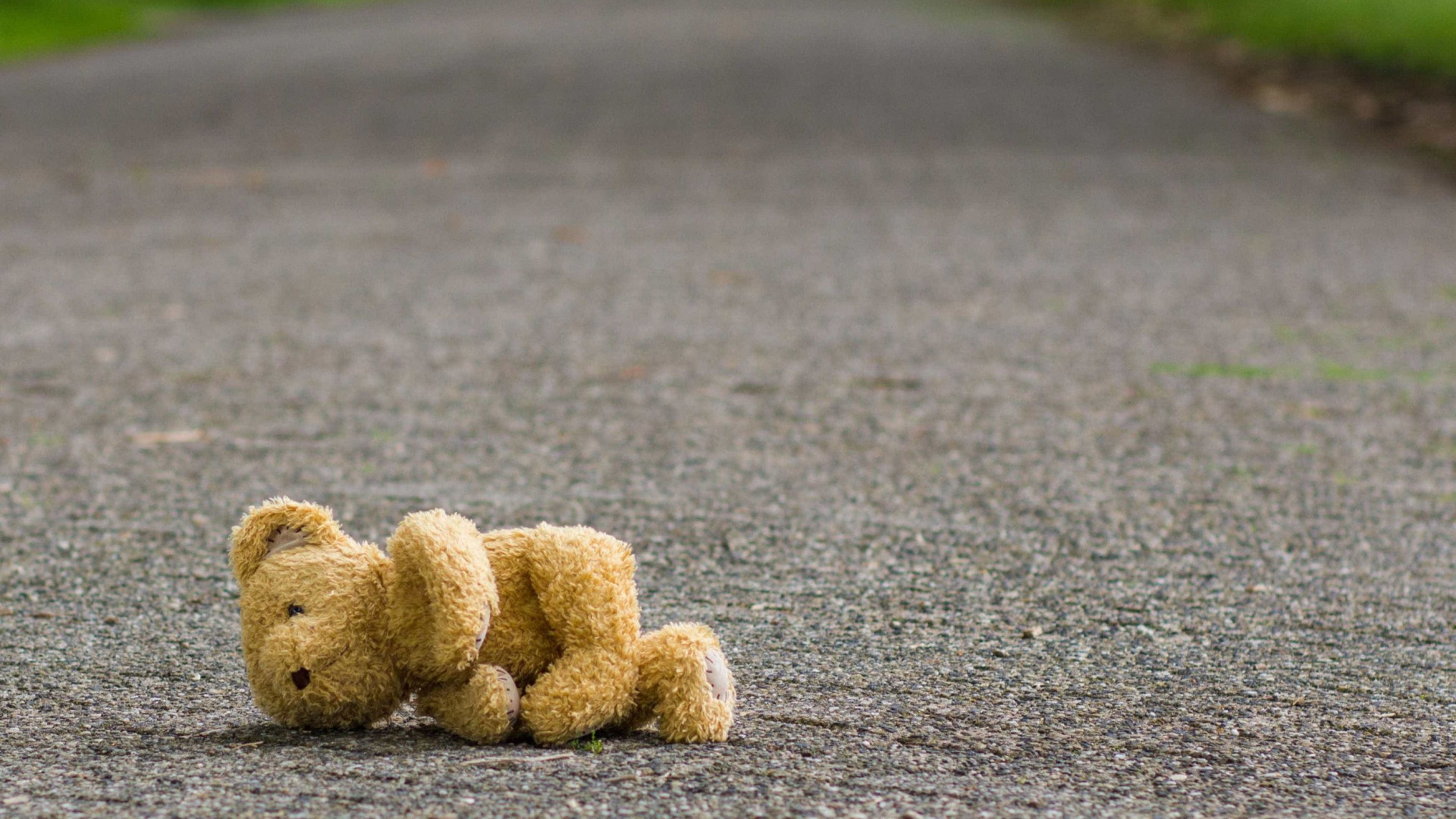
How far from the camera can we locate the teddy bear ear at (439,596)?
2145mm

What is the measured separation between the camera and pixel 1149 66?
42.9 ft

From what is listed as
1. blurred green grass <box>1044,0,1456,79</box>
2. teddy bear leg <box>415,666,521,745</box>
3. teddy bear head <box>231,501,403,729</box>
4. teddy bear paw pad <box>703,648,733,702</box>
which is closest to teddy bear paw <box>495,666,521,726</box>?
teddy bear leg <box>415,666,521,745</box>

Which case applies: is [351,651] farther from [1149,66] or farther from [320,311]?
[1149,66]

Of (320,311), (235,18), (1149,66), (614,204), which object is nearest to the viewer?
(320,311)

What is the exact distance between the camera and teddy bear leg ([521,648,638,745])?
87.7 inches

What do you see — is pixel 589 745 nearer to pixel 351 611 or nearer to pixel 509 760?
pixel 509 760

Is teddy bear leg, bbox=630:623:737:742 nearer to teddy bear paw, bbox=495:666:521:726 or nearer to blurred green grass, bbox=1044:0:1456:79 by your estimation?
teddy bear paw, bbox=495:666:521:726

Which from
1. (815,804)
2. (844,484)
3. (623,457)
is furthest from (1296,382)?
(815,804)

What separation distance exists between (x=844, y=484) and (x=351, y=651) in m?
1.86

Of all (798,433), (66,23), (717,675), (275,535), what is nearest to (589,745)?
(717,675)

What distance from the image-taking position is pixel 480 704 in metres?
2.22

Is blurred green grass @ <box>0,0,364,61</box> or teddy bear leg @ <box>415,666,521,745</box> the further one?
blurred green grass @ <box>0,0,364,61</box>

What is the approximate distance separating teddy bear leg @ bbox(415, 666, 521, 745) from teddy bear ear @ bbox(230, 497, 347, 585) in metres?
0.28

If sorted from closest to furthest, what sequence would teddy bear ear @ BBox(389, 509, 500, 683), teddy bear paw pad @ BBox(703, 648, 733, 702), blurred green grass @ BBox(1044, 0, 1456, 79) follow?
teddy bear ear @ BBox(389, 509, 500, 683) < teddy bear paw pad @ BBox(703, 648, 733, 702) < blurred green grass @ BBox(1044, 0, 1456, 79)
